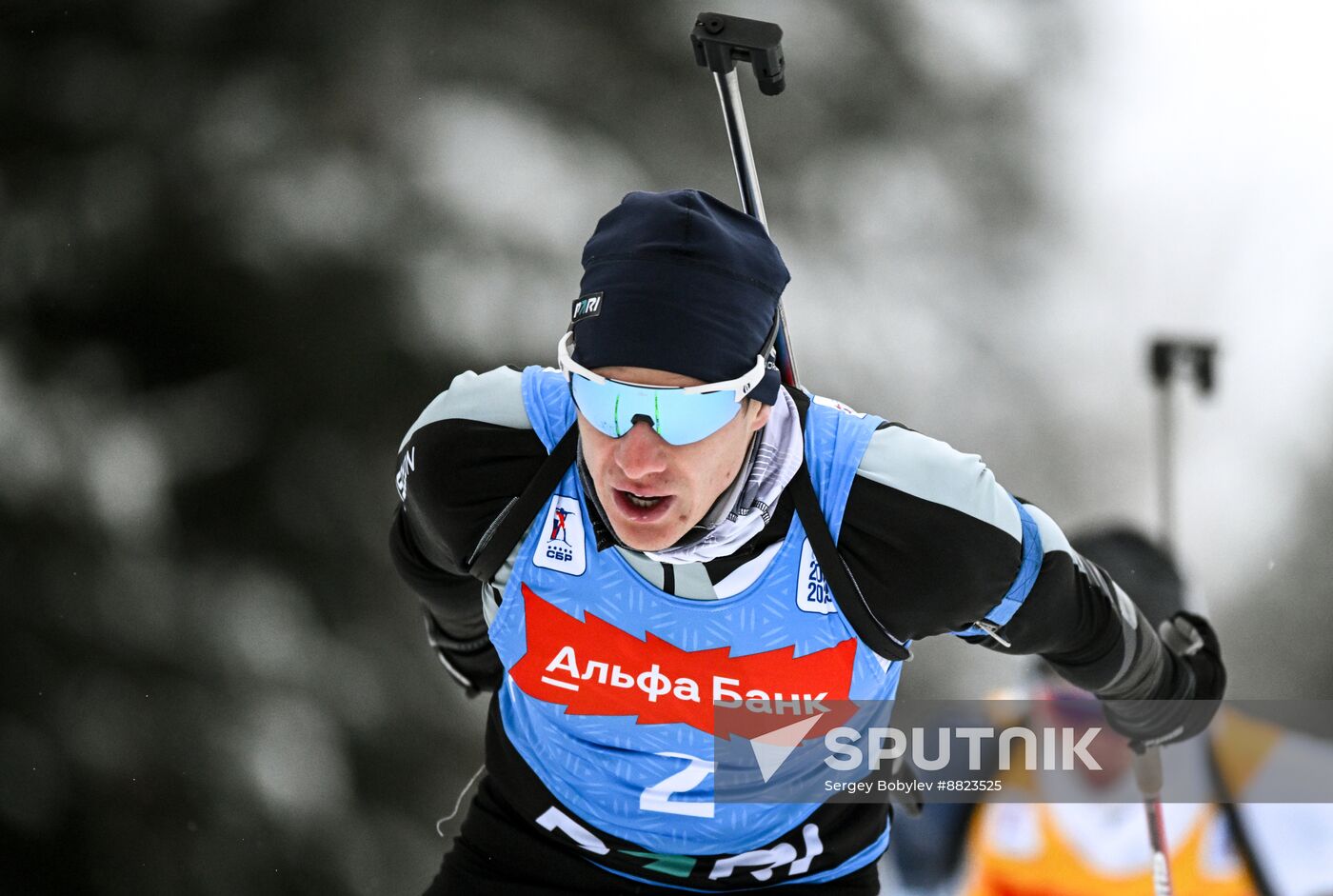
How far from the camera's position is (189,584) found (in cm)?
317

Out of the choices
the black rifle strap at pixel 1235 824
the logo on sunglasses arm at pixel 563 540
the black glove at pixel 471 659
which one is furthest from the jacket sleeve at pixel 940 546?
the black rifle strap at pixel 1235 824

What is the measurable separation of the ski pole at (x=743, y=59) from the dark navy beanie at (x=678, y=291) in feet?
0.59

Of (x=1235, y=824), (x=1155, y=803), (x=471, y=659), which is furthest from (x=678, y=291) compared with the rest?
(x=1235, y=824)

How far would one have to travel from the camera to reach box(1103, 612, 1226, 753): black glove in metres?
1.95

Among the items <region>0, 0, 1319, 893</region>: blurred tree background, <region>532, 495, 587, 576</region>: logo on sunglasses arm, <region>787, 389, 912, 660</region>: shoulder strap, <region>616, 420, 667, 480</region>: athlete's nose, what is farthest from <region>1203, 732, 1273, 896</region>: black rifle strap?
<region>616, 420, 667, 480</region>: athlete's nose

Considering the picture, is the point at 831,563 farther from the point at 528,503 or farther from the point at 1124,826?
the point at 1124,826

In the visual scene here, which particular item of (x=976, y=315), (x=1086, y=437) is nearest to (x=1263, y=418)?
(x=1086, y=437)

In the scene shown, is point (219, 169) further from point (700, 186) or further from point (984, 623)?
point (984, 623)

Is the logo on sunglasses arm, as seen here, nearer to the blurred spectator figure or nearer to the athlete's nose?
the athlete's nose

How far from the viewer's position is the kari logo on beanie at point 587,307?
151cm

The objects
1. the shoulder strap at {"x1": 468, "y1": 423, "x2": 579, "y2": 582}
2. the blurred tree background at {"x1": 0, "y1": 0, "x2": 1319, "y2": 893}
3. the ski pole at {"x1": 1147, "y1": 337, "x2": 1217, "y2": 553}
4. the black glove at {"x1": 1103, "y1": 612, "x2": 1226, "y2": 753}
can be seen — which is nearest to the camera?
the shoulder strap at {"x1": 468, "y1": 423, "x2": 579, "y2": 582}

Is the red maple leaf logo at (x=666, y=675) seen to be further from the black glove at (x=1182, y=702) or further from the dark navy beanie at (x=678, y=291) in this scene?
the black glove at (x=1182, y=702)

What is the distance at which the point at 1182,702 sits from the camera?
1.96 meters

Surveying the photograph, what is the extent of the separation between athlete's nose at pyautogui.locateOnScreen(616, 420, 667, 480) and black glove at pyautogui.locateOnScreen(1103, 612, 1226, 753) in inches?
33.8
